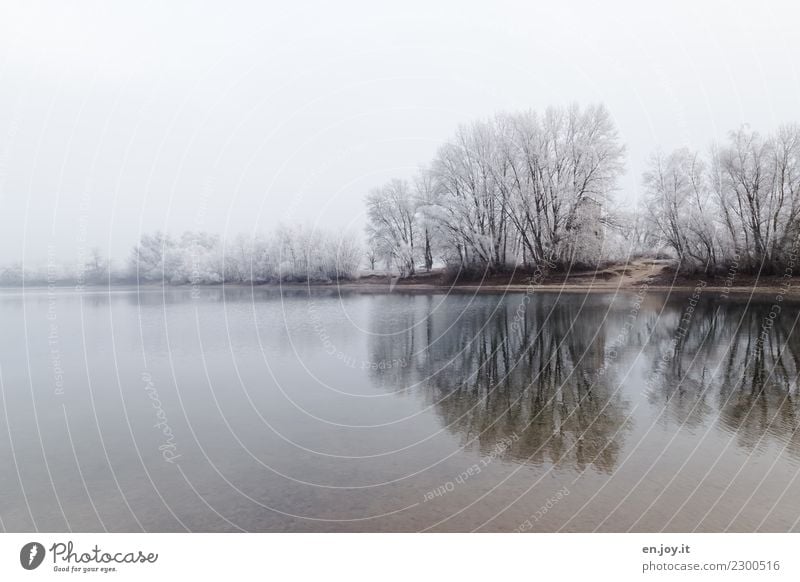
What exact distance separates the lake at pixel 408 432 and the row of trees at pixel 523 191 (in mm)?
21274

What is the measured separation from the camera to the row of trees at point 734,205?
102ft

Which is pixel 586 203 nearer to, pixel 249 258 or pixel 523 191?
pixel 523 191

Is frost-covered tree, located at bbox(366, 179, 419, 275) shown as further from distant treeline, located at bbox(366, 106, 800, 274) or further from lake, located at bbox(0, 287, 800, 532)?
lake, located at bbox(0, 287, 800, 532)

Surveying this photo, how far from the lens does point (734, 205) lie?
33469mm

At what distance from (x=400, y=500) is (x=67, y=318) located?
2225cm

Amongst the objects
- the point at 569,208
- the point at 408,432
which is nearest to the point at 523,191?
the point at 569,208

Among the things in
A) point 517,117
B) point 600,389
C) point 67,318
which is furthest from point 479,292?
point 600,389

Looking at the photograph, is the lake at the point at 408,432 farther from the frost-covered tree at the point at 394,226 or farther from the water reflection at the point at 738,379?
the frost-covered tree at the point at 394,226

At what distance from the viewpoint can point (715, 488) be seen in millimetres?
5812

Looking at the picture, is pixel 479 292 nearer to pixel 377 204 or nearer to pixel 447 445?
pixel 377 204
